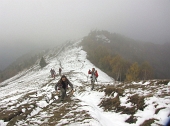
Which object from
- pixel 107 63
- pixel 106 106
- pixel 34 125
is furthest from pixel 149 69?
pixel 34 125

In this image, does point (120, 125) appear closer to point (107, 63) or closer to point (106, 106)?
point (106, 106)

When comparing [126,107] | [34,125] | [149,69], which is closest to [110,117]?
[126,107]

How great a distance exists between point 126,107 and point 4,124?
7837 mm

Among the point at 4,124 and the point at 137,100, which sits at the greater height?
the point at 137,100

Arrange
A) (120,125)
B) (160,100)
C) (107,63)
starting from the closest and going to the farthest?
(120,125) < (160,100) < (107,63)

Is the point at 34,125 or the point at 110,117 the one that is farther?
the point at 110,117

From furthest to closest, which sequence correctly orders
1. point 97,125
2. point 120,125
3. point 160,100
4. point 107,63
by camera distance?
point 107,63 < point 160,100 < point 120,125 < point 97,125

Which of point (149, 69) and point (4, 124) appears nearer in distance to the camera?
point (4, 124)

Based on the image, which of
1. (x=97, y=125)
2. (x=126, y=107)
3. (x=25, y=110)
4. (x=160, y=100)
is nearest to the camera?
(x=97, y=125)

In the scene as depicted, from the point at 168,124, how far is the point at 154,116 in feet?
3.85

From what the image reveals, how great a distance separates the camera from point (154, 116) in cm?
793

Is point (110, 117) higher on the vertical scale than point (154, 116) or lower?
lower

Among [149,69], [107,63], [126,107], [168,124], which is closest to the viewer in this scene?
[168,124]

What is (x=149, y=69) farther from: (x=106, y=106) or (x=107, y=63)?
(x=106, y=106)
